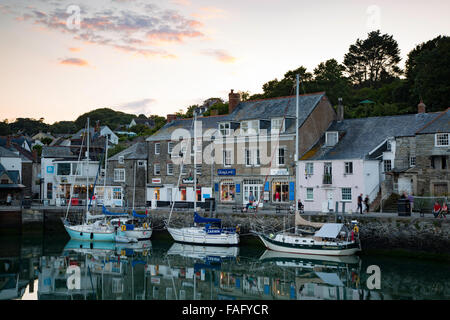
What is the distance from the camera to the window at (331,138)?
143 ft

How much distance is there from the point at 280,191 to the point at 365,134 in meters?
8.98

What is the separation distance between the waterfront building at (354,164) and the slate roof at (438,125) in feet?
6.62

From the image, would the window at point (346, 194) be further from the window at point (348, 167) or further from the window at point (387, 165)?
the window at point (387, 165)

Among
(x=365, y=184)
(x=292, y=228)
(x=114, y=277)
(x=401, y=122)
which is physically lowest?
(x=114, y=277)

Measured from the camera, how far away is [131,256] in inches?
1371

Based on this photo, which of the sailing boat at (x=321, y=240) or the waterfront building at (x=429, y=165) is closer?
the sailing boat at (x=321, y=240)

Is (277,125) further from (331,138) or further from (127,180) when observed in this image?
(127,180)

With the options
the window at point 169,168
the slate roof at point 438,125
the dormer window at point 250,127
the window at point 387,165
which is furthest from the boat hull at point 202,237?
the slate roof at point 438,125

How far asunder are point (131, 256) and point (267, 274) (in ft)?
38.4

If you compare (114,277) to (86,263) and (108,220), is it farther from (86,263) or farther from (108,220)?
(108,220)

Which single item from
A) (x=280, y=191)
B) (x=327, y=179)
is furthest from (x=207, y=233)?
(x=327, y=179)

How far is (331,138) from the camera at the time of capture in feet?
143
